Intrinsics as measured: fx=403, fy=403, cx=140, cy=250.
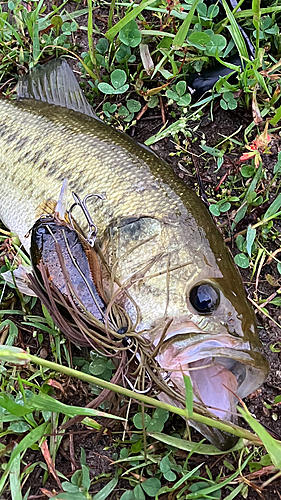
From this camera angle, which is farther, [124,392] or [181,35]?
[181,35]

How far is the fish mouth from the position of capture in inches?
68.5

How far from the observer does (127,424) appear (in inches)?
86.8

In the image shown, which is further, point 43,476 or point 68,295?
point 43,476

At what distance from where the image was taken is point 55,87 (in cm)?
276

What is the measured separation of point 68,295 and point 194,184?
119cm

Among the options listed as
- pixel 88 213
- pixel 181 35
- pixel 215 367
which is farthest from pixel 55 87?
pixel 215 367

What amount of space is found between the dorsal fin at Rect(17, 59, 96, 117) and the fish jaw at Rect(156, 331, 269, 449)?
166 cm

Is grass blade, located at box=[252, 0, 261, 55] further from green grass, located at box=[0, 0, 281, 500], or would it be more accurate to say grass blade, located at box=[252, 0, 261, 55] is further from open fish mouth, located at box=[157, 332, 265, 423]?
open fish mouth, located at box=[157, 332, 265, 423]

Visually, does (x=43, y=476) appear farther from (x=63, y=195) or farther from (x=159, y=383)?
(x=63, y=195)

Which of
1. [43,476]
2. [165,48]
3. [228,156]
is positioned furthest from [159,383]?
[165,48]

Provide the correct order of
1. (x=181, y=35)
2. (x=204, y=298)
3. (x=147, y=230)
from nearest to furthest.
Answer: (x=204, y=298) → (x=147, y=230) → (x=181, y=35)

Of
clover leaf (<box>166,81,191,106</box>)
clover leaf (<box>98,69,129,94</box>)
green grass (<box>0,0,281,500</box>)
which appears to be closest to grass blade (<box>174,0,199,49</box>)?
green grass (<box>0,0,281,500</box>)

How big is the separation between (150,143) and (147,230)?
38.9 inches

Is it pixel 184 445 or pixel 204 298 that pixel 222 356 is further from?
→ pixel 184 445
